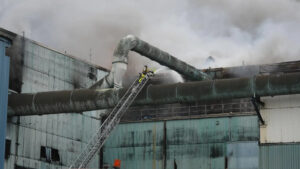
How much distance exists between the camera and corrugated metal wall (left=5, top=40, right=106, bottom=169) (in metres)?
38.1

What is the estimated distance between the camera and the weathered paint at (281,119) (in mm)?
A: 38062

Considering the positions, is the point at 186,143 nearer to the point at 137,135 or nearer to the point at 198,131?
the point at 198,131

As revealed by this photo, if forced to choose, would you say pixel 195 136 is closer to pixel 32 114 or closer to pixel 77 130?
pixel 77 130

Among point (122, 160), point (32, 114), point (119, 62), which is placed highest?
point (119, 62)

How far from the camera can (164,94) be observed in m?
36.8

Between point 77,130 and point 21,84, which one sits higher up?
point 21,84

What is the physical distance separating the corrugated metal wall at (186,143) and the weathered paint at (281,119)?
94 centimetres

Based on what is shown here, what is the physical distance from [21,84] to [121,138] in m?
8.64

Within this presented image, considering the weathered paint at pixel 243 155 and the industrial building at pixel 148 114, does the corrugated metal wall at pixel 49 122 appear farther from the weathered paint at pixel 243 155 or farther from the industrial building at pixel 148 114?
the weathered paint at pixel 243 155

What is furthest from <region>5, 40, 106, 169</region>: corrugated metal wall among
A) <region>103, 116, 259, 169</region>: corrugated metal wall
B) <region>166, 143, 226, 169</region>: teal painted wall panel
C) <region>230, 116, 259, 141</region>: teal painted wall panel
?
<region>230, 116, 259, 141</region>: teal painted wall panel

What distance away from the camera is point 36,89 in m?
40.1

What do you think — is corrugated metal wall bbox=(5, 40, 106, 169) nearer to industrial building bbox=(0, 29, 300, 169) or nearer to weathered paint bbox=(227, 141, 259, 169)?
industrial building bbox=(0, 29, 300, 169)

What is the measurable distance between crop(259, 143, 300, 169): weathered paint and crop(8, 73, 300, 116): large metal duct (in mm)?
4190

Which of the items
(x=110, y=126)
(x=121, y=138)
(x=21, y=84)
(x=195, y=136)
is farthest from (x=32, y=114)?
(x=195, y=136)
